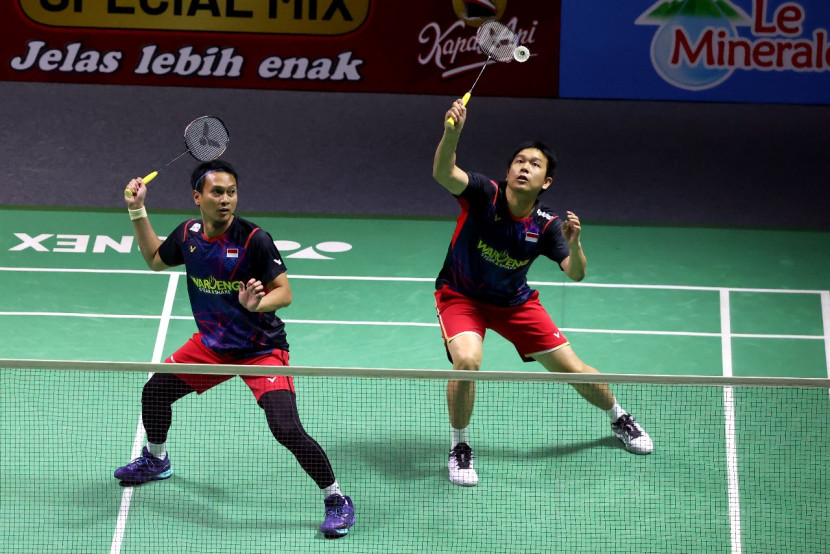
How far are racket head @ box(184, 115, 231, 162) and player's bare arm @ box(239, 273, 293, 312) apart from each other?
3.40 feet

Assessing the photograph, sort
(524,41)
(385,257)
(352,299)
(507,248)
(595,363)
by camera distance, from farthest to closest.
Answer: (524,41) → (385,257) → (352,299) → (595,363) → (507,248)

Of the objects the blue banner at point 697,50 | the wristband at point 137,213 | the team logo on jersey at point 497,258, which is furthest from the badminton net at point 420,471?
the blue banner at point 697,50

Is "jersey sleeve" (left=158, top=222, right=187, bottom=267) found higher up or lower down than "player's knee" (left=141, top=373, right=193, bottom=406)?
Answer: higher up

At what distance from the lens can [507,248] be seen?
8555 mm

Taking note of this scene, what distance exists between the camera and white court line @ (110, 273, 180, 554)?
7852 millimetres

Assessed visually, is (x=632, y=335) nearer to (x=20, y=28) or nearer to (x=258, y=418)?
(x=258, y=418)

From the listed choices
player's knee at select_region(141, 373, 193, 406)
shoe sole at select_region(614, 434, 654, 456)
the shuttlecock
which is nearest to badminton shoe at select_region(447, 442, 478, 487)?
shoe sole at select_region(614, 434, 654, 456)

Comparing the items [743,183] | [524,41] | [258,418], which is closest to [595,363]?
[258,418]

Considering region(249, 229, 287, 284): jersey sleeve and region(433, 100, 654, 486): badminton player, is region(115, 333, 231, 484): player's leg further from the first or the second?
region(433, 100, 654, 486): badminton player

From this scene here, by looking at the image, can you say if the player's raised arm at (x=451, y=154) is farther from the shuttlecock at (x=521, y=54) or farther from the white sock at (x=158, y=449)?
the white sock at (x=158, y=449)

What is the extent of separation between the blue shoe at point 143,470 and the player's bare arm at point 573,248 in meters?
2.58

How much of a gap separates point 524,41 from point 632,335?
14.4 feet

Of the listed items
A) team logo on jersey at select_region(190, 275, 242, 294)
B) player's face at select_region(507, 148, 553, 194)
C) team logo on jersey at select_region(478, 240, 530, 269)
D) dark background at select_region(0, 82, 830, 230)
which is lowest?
team logo on jersey at select_region(190, 275, 242, 294)

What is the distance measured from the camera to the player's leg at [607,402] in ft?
28.4
